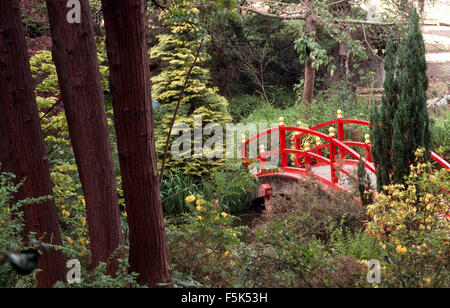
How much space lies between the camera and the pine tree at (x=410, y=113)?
614 centimetres

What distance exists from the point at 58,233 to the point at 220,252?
119cm

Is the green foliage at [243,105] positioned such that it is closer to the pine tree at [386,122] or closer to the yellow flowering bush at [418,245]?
the pine tree at [386,122]

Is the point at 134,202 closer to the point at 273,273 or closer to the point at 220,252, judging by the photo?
the point at 273,273

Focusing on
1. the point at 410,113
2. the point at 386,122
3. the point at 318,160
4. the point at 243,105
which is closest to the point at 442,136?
the point at 318,160

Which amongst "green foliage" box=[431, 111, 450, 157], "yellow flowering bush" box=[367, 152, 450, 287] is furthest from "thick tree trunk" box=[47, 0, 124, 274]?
"green foliage" box=[431, 111, 450, 157]

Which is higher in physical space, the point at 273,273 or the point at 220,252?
the point at 273,273

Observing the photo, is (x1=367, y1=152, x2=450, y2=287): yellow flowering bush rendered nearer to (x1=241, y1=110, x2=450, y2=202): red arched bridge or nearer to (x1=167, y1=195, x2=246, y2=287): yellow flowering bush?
(x1=167, y1=195, x2=246, y2=287): yellow flowering bush

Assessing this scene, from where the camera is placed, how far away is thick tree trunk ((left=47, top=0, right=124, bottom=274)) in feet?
9.93

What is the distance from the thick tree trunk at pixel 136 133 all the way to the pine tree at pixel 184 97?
26.5ft

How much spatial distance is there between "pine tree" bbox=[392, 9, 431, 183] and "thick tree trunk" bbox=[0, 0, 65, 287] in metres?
4.28

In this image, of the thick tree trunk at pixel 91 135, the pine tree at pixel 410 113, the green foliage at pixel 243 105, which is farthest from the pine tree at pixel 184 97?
the thick tree trunk at pixel 91 135

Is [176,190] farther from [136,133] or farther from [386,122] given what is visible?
[136,133]
